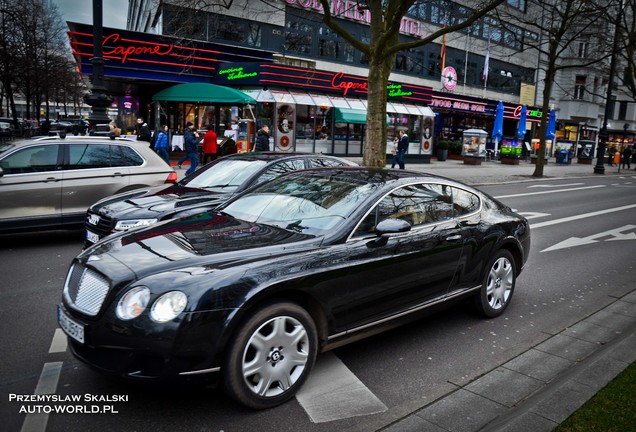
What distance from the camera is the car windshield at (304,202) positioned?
4.13 meters

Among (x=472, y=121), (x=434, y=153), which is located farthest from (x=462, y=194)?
(x=472, y=121)

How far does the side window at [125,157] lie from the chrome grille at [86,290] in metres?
5.58

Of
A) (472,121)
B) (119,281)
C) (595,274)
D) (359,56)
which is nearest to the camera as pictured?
(119,281)

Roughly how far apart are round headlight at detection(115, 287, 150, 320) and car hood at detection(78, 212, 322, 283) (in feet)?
0.36

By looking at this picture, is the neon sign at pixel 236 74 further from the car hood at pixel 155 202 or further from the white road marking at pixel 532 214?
the car hood at pixel 155 202

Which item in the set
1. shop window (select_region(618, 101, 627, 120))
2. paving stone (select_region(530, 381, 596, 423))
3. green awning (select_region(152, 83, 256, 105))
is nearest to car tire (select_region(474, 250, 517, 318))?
paving stone (select_region(530, 381, 596, 423))

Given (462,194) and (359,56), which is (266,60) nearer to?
(359,56)

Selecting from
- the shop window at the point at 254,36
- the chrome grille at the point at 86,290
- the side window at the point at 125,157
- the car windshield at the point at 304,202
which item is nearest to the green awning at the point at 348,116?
the shop window at the point at 254,36

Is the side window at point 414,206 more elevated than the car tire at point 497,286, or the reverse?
the side window at point 414,206

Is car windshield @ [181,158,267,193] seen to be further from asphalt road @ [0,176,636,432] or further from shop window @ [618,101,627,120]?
shop window @ [618,101,627,120]

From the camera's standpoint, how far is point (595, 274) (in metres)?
7.58

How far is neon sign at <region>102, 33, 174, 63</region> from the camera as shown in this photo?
22000 millimetres

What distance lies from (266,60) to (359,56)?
8347 mm

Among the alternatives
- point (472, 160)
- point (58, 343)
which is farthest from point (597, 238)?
point (472, 160)
